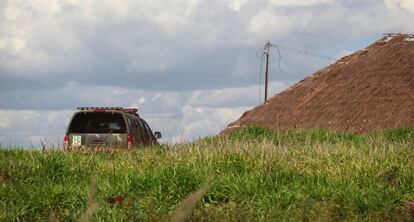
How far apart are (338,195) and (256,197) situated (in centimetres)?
104

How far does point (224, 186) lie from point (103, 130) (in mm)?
8474

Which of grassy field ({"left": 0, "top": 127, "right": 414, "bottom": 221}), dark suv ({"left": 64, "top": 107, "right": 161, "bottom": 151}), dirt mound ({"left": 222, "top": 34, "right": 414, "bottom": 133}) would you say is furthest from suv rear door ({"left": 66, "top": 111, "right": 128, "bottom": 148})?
dirt mound ({"left": 222, "top": 34, "right": 414, "bottom": 133})

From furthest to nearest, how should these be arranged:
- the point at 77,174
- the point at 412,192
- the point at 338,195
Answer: the point at 77,174, the point at 412,192, the point at 338,195

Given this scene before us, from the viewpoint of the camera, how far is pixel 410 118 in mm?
27922

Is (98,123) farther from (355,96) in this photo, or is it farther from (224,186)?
(355,96)

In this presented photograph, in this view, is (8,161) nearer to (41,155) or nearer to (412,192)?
(41,155)

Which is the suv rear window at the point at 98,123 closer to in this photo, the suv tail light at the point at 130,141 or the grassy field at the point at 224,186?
the suv tail light at the point at 130,141

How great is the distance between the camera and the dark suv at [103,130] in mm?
16594

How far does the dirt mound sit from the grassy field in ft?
52.7

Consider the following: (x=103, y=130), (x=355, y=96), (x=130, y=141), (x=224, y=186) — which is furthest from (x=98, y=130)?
(x=355, y=96)

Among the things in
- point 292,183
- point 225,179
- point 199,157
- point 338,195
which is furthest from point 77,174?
point 338,195

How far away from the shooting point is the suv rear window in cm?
1733

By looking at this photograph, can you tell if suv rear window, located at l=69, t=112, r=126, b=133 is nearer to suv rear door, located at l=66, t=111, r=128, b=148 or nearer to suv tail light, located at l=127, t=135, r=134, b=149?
suv rear door, located at l=66, t=111, r=128, b=148

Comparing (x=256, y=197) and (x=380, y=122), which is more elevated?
(x=380, y=122)
